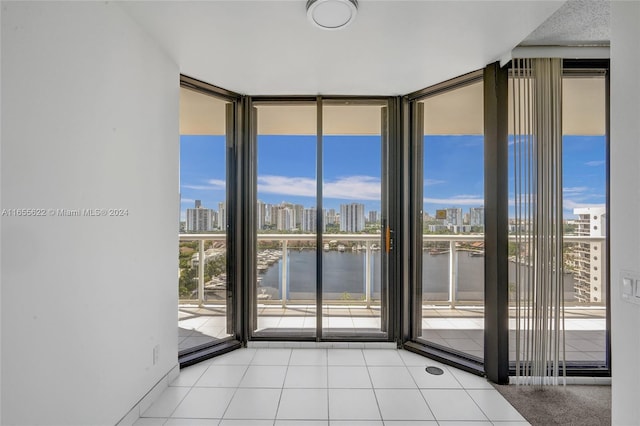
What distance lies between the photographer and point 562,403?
7.38ft

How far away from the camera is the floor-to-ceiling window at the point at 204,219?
294cm

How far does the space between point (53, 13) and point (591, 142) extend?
3725 mm

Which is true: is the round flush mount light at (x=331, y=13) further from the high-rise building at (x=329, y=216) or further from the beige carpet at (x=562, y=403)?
the beige carpet at (x=562, y=403)

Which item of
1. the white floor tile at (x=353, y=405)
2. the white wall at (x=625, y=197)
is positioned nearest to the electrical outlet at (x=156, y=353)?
the white floor tile at (x=353, y=405)

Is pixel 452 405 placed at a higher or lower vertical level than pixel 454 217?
lower

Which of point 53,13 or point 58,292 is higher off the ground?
point 53,13

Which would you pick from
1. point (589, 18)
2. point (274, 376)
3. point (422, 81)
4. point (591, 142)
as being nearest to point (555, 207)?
point (591, 142)

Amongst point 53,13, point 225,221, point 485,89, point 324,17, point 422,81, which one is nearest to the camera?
point 53,13

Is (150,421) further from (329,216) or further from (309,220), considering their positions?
(329,216)

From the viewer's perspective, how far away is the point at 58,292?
1.48 m

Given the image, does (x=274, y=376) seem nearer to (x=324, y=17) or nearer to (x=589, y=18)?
(x=324, y=17)

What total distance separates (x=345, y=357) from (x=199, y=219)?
6.34 ft

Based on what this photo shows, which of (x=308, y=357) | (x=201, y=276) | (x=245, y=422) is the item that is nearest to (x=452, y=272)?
(x=308, y=357)

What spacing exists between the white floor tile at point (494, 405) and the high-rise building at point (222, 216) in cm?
258
